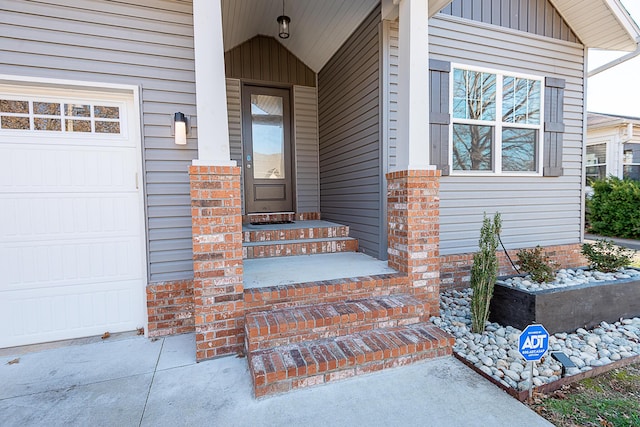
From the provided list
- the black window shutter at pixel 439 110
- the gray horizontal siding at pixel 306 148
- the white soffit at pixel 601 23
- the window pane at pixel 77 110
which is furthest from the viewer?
the gray horizontal siding at pixel 306 148

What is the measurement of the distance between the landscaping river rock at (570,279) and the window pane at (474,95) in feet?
A: 6.96

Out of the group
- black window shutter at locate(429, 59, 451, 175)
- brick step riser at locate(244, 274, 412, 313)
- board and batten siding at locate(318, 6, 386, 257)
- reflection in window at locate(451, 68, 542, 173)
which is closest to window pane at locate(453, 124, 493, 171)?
reflection in window at locate(451, 68, 542, 173)

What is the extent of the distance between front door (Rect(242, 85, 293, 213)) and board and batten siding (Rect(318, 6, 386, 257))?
0.63 m

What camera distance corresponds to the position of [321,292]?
262 cm

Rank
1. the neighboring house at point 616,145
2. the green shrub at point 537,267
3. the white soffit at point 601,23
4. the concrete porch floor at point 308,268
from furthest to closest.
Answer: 1. the neighboring house at point 616,145
2. the white soffit at point 601,23
3. the green shrub at point 537,267
4. the concrete porch floor at point 308,268

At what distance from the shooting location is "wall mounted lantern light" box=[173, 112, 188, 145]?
2.71 metres

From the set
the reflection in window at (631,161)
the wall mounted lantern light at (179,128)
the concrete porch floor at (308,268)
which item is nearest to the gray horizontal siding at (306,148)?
the concrete porch floor at (308,268)

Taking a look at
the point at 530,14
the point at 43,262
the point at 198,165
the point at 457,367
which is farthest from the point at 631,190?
the point at 43,262

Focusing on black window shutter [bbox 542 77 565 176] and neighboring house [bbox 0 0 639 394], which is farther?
black window shutter [bbox 542 77 565 176]

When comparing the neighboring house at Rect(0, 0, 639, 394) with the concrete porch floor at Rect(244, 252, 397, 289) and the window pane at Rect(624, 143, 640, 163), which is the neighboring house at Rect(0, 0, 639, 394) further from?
the window pane at Rect(624, 143, 640, 163)

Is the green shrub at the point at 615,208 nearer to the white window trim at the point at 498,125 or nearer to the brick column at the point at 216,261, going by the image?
the white window trim at the point at 498,125

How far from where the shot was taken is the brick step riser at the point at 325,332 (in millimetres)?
2199

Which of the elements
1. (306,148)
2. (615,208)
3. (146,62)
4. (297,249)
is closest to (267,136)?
(306,148)

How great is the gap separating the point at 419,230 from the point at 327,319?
1.26 meters
